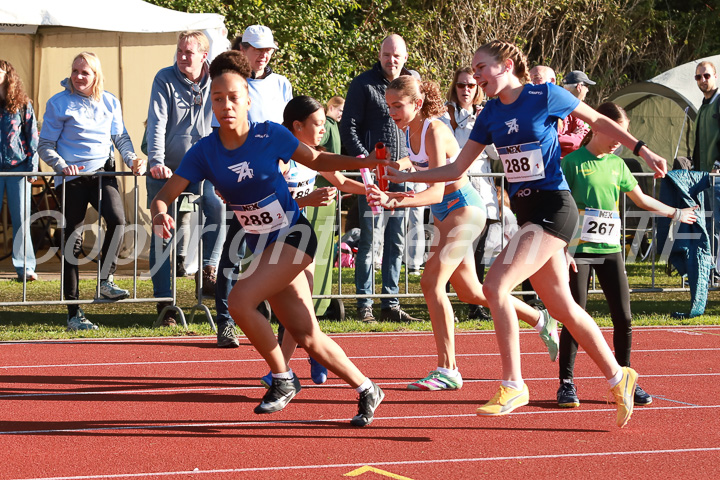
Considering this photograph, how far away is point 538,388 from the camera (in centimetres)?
635

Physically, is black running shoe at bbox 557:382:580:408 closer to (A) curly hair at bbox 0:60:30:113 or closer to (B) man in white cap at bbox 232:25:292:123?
(B) man in white cap at bbox 232:25:292:123

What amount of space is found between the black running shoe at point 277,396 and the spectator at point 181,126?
10.8 ft

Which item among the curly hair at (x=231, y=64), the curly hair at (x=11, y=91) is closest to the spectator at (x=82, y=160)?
the curly hair at (x=11, y=91)

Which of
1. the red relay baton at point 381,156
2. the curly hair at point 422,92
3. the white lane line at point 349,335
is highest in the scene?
the curly hair at point 422,92

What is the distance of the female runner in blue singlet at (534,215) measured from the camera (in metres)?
5.24

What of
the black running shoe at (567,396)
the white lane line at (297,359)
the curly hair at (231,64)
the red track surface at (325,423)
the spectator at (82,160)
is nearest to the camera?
the red track surface at (325,423)

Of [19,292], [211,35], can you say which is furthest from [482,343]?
[211,35]

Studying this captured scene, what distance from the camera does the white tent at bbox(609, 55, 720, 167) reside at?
16250mm

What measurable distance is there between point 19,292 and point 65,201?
7.55 ft

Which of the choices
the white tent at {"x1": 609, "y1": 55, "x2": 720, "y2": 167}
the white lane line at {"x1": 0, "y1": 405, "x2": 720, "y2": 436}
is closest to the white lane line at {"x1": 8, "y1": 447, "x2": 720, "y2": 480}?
the white lane line at {"x1": 0, "y1": 405, "x2": 720, "y2": 436}

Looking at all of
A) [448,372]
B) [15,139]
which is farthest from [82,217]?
[448,372]

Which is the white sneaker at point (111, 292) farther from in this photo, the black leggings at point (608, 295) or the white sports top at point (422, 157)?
the black leggings at point (608, 295)

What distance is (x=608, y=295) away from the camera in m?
6.00

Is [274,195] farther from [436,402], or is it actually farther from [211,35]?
[211,35]
